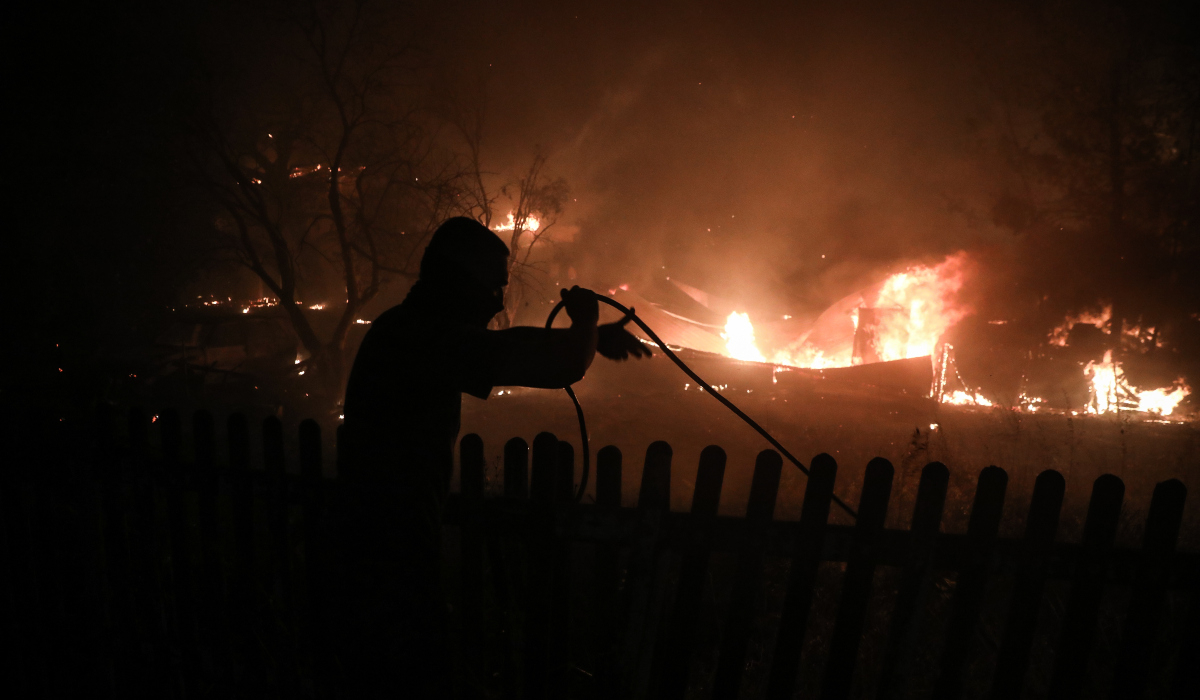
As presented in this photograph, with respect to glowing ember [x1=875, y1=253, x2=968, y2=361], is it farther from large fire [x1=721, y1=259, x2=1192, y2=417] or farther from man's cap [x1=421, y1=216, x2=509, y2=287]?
man's cap [x1=421, y1=216, x2=509, y2=287]

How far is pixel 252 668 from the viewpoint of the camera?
2789 mm

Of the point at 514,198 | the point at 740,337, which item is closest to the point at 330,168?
the point at 514,198

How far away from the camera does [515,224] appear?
57.4 feet

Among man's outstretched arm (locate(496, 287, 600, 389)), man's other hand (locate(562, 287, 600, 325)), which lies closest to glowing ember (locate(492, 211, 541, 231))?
man's other hand (locate(562, 287, 600, 325))

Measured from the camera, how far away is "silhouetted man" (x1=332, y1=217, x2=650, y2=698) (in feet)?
6.97

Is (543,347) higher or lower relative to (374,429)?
higher

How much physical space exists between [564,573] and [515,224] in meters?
16.1

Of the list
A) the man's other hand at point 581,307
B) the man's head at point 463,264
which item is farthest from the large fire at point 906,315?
the man's head at point 463,264

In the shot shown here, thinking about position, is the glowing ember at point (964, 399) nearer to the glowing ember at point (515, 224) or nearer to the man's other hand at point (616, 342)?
the glowing ember at point (515, 224)

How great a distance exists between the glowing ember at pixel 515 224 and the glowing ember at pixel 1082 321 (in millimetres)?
14266

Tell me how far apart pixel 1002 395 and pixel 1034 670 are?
1285 centimetres

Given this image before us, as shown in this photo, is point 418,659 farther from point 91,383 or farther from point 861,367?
point 861,367

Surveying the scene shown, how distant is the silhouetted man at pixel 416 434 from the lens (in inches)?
83.6

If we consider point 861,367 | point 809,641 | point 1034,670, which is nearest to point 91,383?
point 809,641
